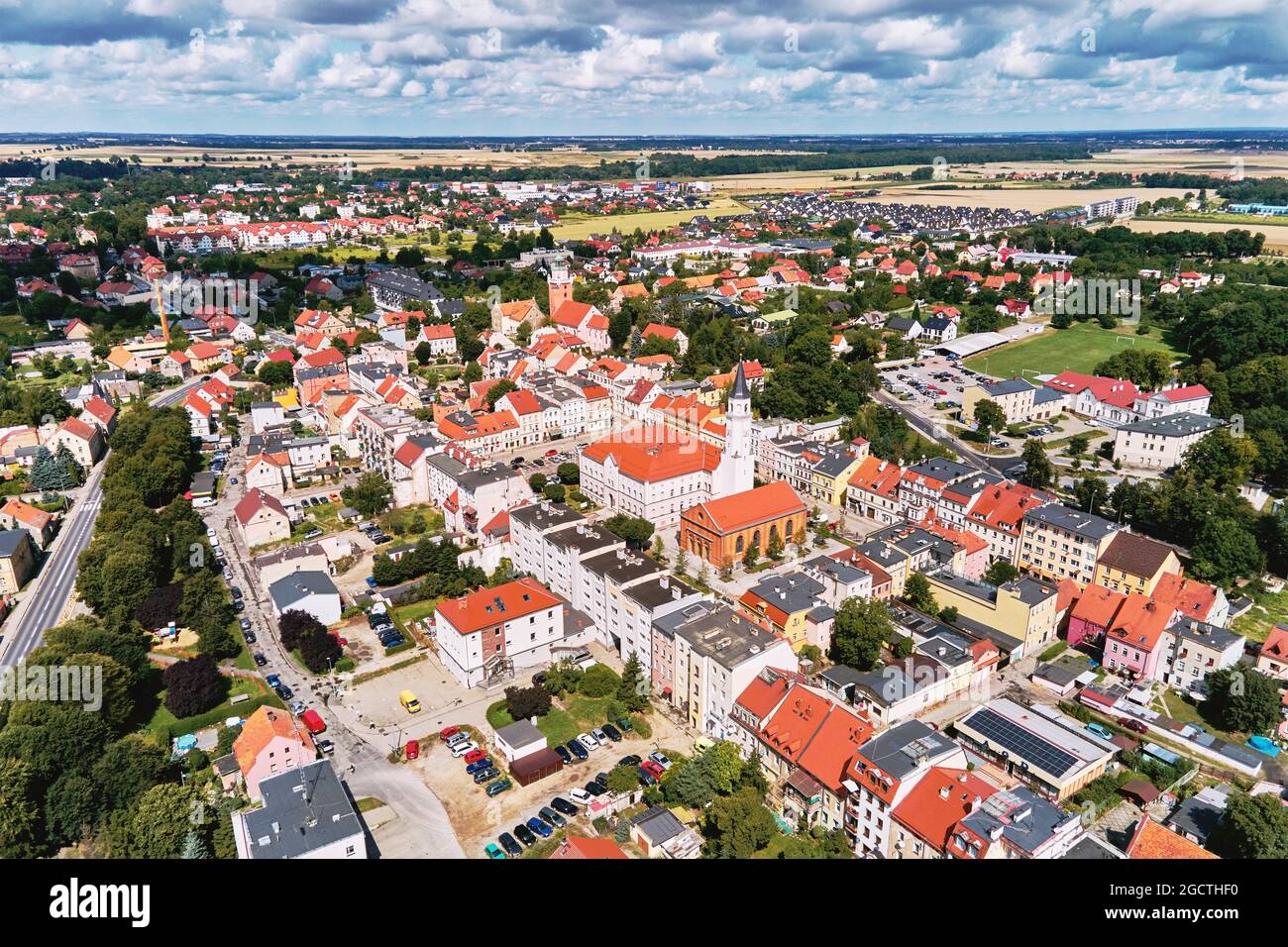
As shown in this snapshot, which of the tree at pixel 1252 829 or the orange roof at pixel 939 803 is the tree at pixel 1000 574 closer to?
the tree at pixel 1252 829

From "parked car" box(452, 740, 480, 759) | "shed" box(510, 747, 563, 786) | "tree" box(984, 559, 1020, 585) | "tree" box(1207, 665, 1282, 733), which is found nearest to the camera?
"shed" box(510, 747, 563, 786)

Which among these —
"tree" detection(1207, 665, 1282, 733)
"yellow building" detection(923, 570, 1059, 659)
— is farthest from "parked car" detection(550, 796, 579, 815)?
"tree" detection(1207, 665, 1282, 733)

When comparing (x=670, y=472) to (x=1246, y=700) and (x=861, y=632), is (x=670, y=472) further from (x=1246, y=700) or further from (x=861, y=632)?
(x=1246, y=700)

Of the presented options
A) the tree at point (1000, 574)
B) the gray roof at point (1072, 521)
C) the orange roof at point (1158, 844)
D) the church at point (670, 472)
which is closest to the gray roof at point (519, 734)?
the orange roof at point (1158, 844)

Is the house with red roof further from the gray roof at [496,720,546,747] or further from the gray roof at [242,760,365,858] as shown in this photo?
the gray roof at [242,760,365,858]
